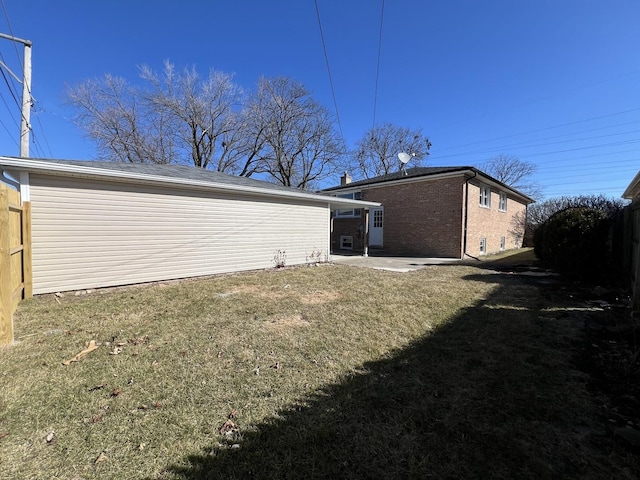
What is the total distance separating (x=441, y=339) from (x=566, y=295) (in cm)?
423

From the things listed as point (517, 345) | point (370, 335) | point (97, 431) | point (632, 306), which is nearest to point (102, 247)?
point (97, 431)

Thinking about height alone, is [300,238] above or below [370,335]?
above

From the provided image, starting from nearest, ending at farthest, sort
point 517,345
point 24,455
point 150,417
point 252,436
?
1. point 24,455
2. point 252,436
3. point 150,417
4. point 517,345

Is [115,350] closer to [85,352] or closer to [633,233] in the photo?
[85,352]

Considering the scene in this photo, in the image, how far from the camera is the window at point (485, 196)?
48.8 feet

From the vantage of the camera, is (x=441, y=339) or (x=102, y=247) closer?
(x=441, y=339)

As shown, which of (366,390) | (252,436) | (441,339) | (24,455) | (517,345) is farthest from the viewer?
(441,339)

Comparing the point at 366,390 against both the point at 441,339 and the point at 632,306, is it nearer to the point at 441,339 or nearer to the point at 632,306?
the point at 441,339

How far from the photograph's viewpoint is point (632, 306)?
14.8ft

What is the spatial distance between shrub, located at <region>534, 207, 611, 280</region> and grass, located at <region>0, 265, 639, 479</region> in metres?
3.76

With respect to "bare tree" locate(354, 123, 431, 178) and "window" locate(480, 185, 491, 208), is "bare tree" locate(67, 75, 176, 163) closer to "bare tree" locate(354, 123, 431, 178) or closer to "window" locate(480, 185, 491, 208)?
"bare tree" locate(354, 123, 431, 178)

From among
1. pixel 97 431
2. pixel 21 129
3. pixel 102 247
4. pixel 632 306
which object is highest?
pixel 21 129

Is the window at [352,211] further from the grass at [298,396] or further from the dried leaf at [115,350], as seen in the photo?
the dried leaf at [115,350]

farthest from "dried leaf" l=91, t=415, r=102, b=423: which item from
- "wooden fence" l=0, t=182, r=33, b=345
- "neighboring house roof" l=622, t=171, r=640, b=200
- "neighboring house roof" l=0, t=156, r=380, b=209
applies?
"neighboring house roof" l=622, t=171, r=640, b=200
